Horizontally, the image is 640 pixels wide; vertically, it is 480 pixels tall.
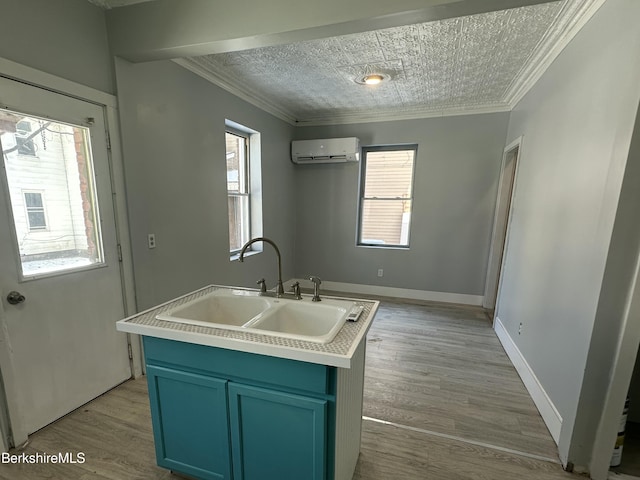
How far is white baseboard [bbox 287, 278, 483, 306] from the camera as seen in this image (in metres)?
4.11

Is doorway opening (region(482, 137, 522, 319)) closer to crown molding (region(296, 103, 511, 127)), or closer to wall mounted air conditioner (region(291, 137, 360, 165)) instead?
crown molding (region(296, 103, 511, 127))

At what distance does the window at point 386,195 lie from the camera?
4.22 m

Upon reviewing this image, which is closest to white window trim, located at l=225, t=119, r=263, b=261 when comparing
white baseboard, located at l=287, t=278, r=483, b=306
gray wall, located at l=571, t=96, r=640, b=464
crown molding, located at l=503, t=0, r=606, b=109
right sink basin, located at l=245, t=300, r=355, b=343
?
white baseboard, located at l=287, t=278, r=483, b=306

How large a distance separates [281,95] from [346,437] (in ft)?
11.3

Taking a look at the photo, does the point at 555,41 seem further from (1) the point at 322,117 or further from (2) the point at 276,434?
(2) the point at 276,434

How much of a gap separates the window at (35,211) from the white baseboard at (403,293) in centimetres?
351

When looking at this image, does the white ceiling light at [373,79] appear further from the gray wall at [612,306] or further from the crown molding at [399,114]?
the gray wall at [612,306]

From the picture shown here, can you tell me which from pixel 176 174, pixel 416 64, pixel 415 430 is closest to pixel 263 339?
pixel 415 430

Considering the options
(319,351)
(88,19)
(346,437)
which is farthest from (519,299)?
(88,19)

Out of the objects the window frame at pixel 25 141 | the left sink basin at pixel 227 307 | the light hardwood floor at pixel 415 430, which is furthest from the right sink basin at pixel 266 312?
the window frame at pixel 25 141

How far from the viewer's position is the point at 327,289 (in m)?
4.73

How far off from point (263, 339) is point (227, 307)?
636mm

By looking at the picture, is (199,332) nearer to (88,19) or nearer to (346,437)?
(346,437)

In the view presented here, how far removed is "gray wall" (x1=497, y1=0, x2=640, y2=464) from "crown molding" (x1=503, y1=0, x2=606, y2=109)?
0.07 metres
